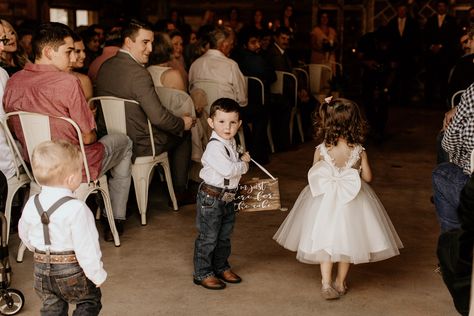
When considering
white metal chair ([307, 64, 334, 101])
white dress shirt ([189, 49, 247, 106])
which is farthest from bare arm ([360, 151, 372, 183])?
white metal chair ([307, 64, 334, 101])

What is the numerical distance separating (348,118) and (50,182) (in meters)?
1.47

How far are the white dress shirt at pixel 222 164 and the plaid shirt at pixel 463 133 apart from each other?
3.05 ft

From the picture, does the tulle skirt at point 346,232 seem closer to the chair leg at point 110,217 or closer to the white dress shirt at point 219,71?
the chair leg at point 110,217

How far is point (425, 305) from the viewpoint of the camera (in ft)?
10.5

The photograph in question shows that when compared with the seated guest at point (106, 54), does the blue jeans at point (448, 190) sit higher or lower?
lower

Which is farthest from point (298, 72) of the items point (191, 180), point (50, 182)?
point (50, 182)

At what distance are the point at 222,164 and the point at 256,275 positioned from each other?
71cm

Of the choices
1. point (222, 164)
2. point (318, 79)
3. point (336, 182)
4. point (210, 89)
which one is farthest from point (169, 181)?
point (318, 79)

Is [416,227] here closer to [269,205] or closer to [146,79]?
[269,205]

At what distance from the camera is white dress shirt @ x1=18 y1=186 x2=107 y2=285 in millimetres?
2219

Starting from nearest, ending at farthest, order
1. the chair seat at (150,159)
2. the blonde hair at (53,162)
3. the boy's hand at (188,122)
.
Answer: the blonde hair at (53,162) < the chair seat at (150,159) < the boy's hand at (188,122)

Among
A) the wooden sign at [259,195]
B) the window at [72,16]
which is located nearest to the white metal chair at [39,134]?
the wooden sign at [259,195]

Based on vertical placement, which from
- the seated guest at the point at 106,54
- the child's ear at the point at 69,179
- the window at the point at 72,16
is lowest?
the child's ear at the point at 69,179

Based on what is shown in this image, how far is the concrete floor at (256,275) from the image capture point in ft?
10.4
